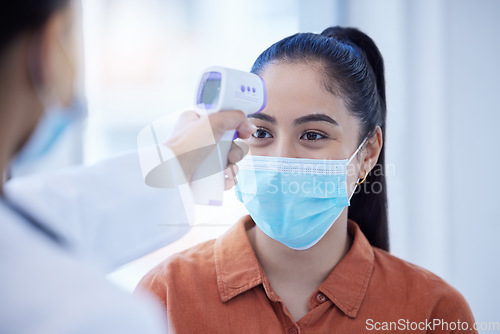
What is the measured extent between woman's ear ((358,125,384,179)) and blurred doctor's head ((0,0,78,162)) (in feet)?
3.07

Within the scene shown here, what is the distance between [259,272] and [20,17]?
850mm

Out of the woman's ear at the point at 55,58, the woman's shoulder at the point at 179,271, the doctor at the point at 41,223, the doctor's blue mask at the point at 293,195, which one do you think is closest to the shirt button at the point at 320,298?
the doctor's blue mask at the point at 293,195

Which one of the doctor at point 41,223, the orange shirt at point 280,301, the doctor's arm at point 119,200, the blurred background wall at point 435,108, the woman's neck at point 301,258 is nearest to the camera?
the doctor at point 41,223

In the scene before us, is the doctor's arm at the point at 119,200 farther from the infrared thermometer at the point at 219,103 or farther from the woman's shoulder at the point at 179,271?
the woman's shoulder at the point at 179,271

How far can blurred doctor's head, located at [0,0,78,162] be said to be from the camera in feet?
1.40

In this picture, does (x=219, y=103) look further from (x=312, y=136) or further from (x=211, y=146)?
(x=312, y=136)

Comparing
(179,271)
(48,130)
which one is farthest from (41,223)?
(179,271)

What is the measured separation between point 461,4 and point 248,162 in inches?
48.4

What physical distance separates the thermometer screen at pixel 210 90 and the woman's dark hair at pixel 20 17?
0.40m

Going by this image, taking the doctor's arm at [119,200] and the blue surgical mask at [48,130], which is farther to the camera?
the doctor's arm at [119,200]

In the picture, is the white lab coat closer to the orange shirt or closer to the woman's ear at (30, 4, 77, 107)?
the woman's ear at (30, 4, 77, 107)

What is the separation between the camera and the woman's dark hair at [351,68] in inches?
47.1

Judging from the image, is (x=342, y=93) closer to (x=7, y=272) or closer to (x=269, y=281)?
(x=269, y=281)

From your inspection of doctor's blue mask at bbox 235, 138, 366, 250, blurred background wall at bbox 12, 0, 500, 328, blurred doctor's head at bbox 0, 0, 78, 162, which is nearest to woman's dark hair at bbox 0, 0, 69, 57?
blurred doctor's head at bbox 0, 0, 78, 162
